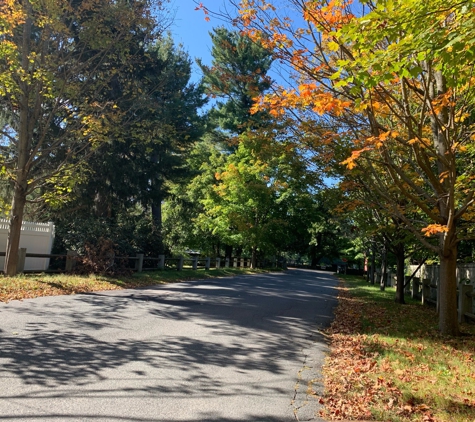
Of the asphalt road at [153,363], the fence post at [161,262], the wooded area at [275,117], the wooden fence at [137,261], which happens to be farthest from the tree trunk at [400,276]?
the fence post at [161,262]

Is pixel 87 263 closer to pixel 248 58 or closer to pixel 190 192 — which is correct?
pixel 248 58

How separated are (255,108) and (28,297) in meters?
7.09

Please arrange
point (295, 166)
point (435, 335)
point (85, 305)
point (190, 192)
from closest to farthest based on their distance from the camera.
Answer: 1. point (435, 335)
2. point (85, 305)
3. point (295, 166)
4. point (190, 192)

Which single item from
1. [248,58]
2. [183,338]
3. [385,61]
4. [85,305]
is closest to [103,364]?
[183,338]

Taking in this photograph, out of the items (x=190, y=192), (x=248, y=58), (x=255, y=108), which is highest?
(x=248, y=58)

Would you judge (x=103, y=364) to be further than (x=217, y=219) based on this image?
No

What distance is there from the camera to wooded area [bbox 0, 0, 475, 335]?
618 cm

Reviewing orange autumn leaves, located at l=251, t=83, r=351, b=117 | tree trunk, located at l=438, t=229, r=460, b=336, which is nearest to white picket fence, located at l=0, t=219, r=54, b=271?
orange autumn leaves, located at l=251, t=83, r=351, b=117

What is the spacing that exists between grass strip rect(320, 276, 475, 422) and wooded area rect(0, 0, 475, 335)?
1.37 metres

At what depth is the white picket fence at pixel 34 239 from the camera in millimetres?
14773

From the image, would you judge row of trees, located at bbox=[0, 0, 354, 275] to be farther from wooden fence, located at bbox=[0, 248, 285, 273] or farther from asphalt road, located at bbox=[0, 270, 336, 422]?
asphalt road, located at bbox=[0, 270, 336, 422]

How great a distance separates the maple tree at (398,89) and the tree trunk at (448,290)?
0.07 ft

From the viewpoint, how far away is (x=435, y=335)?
8438mm

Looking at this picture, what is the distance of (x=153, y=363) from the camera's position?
547 cm
